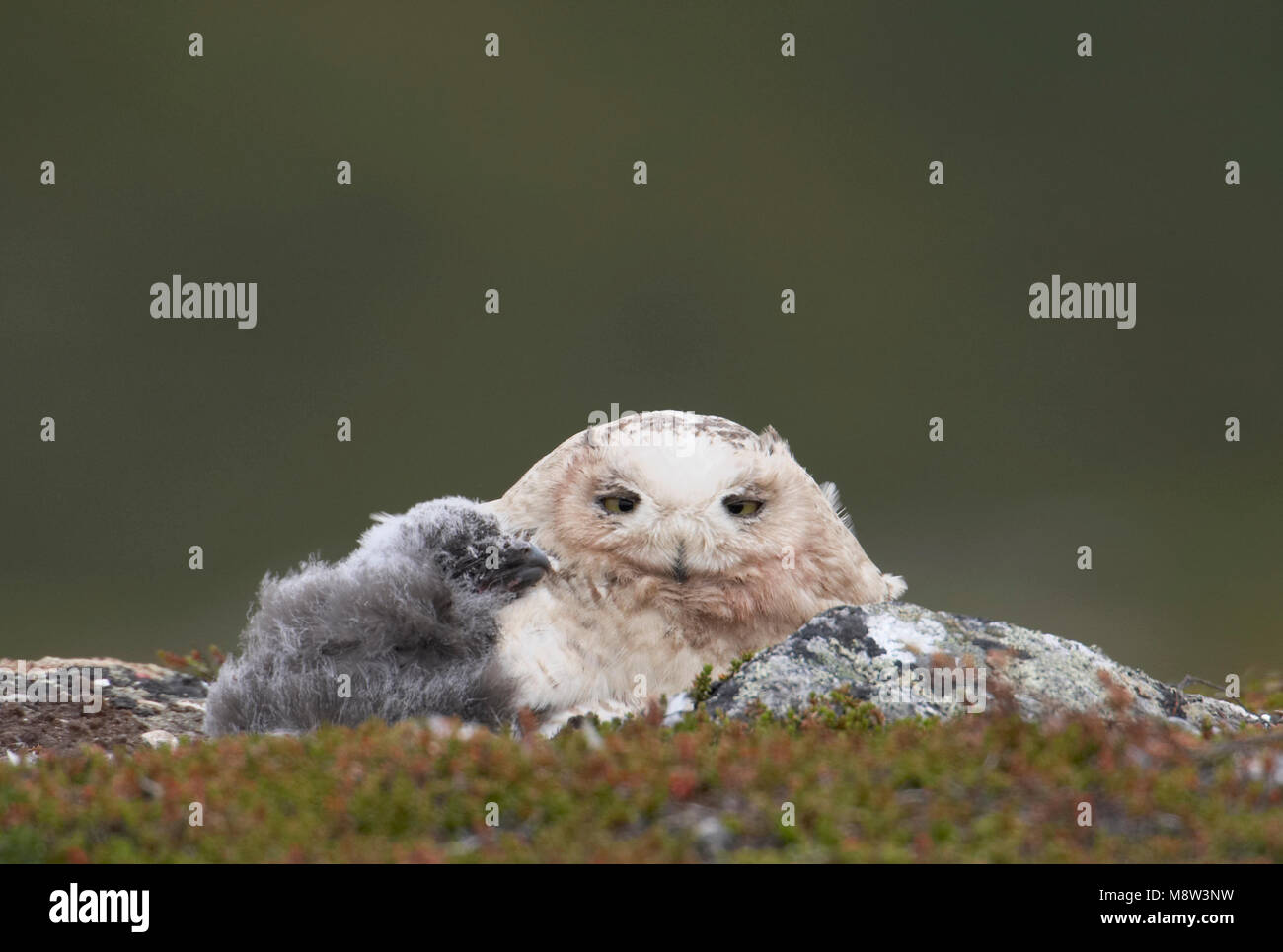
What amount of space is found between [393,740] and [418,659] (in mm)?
1898

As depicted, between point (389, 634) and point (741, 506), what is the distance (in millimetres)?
2229

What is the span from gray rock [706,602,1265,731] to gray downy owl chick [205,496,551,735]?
1396mm

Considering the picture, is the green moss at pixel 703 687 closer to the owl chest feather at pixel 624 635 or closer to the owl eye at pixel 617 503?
the owl chest feather at pixel 624 635

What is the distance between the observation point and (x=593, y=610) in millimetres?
8398

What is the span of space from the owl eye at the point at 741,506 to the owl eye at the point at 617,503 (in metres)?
0.55

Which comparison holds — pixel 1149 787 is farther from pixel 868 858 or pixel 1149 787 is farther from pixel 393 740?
pixel 393 740

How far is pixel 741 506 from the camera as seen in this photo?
863cm

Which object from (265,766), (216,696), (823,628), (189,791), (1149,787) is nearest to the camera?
(1149,787)

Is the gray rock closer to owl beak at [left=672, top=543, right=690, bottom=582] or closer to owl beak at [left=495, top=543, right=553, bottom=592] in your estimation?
owl beak at [left=672, top=543, right=690, bottom=582]

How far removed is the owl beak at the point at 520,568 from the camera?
26.8 ft

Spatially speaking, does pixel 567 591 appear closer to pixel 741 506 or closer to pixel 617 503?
pixel 617 503

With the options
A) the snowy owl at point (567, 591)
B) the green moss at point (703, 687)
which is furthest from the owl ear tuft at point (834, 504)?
the green moss at point (703, 687)
